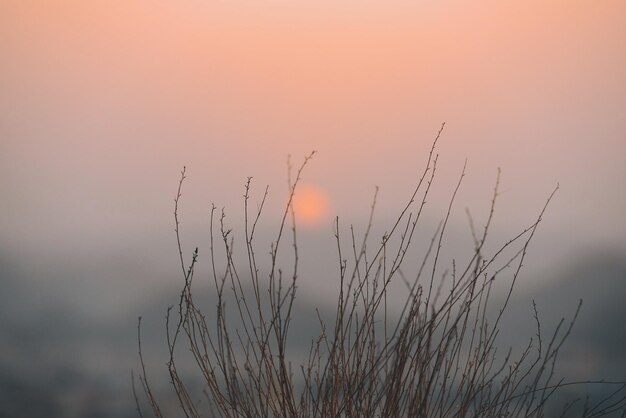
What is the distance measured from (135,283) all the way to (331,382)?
7.83 ft

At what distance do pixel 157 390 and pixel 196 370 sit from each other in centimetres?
21

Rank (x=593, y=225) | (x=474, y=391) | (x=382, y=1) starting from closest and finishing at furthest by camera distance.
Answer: (x=474, y=391) < (x=382, y=1) < (x=593, y=225)

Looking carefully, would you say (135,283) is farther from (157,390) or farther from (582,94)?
(582,94)

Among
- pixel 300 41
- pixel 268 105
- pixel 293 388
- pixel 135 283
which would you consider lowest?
pixel 135 283

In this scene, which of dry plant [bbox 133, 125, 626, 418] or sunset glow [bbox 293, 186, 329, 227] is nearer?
dry plant [bbox 133, 125, 626, 418]

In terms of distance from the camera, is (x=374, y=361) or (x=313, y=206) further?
(x=313, y=206)

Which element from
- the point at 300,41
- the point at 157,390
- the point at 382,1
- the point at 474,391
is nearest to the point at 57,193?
the point at 157,390

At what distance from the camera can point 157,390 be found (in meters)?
4.01

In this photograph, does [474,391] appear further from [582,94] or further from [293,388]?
[582,94]

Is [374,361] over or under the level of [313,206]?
under

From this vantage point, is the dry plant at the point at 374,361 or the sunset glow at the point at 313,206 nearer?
the dry plant at the point at 374,361

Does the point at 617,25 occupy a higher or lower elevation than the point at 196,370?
higher

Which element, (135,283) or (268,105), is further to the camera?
(135,283)

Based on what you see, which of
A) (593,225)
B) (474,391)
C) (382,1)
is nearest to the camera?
(474,391)
